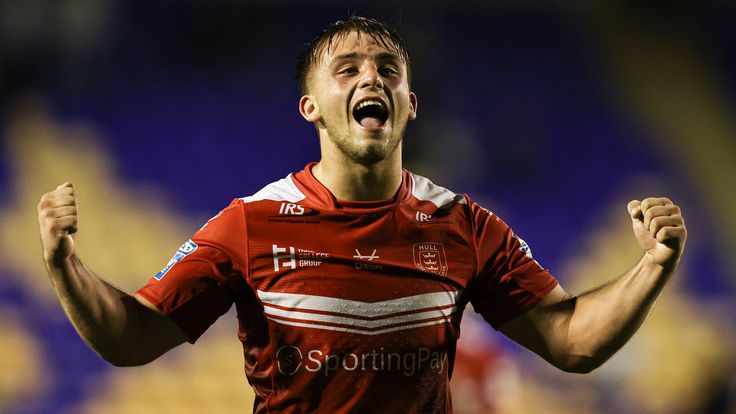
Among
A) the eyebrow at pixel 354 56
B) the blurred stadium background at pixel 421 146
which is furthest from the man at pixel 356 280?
the blurred stadium background at pixel 421 146

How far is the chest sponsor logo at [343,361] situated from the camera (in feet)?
7.99

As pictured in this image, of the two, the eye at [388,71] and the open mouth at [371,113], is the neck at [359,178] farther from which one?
the eye at [388,71]

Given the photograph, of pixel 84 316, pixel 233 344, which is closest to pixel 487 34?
pixel 233 344

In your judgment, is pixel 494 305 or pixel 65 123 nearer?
pixel 494 305

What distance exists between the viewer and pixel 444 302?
8.45ft

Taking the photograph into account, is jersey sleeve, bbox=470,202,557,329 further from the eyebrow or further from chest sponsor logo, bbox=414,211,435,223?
the eyebrow

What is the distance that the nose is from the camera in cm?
270

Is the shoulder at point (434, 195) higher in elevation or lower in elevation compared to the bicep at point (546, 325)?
higher

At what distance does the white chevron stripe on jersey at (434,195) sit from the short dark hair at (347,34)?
1.12ft

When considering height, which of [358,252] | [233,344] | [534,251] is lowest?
[233,344]

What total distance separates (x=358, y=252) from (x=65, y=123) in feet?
18.7

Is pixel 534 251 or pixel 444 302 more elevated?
pixel 444 302

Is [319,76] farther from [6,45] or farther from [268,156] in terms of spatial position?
[6,45]

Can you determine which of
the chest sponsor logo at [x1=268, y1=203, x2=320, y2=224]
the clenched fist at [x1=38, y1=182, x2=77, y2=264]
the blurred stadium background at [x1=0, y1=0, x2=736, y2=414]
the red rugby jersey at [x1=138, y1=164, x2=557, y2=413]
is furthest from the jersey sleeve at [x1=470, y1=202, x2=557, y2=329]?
the blurred stadium background at [x1=0, y1=0, x2=736, y2=414]
